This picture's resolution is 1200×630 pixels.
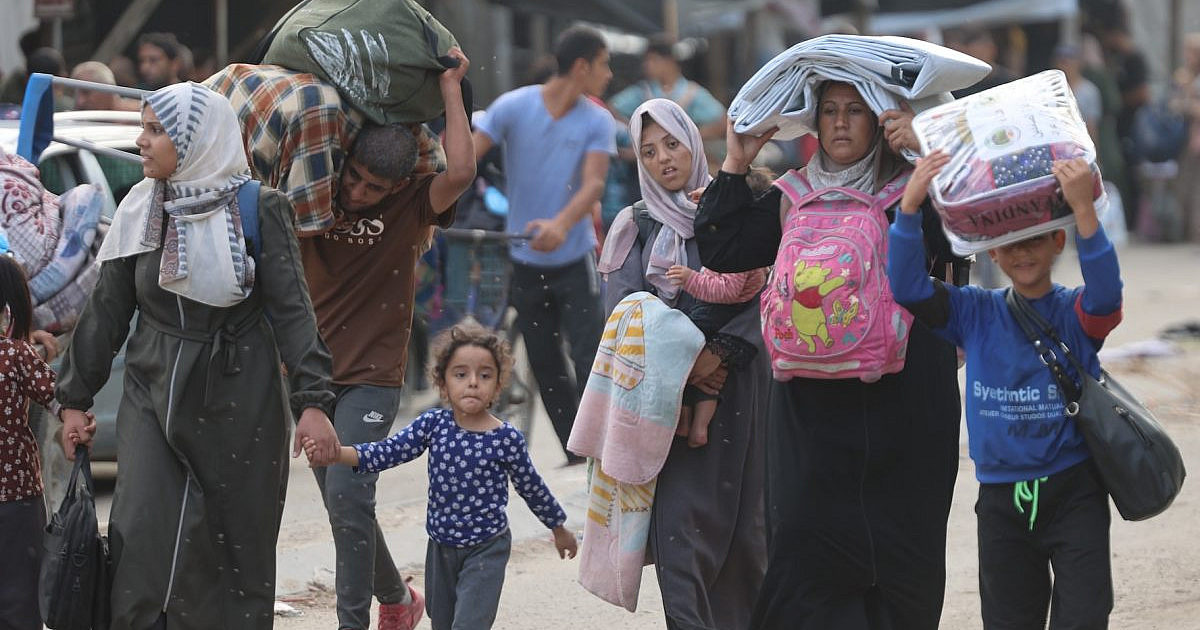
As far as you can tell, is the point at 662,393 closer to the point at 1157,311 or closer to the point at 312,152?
the point at 312,152

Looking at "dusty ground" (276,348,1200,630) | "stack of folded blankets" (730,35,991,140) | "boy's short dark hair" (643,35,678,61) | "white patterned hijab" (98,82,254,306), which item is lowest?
"dusty ground" (276,348,1200,630)

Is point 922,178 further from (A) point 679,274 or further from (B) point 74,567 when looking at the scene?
(B) point 74,567

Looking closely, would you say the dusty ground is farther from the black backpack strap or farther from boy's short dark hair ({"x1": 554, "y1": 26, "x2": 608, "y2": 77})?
boy's short dark hair ({"x1": 554, "y1": 26, "x2": 608, "y2": 77})

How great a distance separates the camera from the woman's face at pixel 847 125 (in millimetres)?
4875

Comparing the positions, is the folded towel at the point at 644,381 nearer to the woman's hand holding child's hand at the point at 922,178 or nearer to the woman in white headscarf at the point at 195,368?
the woman in white headscarf at the point at 195,368

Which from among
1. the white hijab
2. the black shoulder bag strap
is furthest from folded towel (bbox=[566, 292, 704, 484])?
the black shoulder bag strap

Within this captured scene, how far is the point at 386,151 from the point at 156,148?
907 millimetres

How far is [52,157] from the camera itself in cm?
790

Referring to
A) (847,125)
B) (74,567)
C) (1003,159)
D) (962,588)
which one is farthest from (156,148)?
(962,588)

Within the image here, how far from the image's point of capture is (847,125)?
4.88 metres

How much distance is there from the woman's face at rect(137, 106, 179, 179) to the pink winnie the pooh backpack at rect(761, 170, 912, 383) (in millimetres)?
1597

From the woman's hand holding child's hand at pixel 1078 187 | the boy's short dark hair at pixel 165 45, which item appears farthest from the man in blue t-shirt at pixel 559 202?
the woman's hand holding child's hand at pixel 1078 187

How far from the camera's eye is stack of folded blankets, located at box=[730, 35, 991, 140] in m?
4.75

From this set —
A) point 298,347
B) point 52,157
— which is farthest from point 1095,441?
point 52,157
